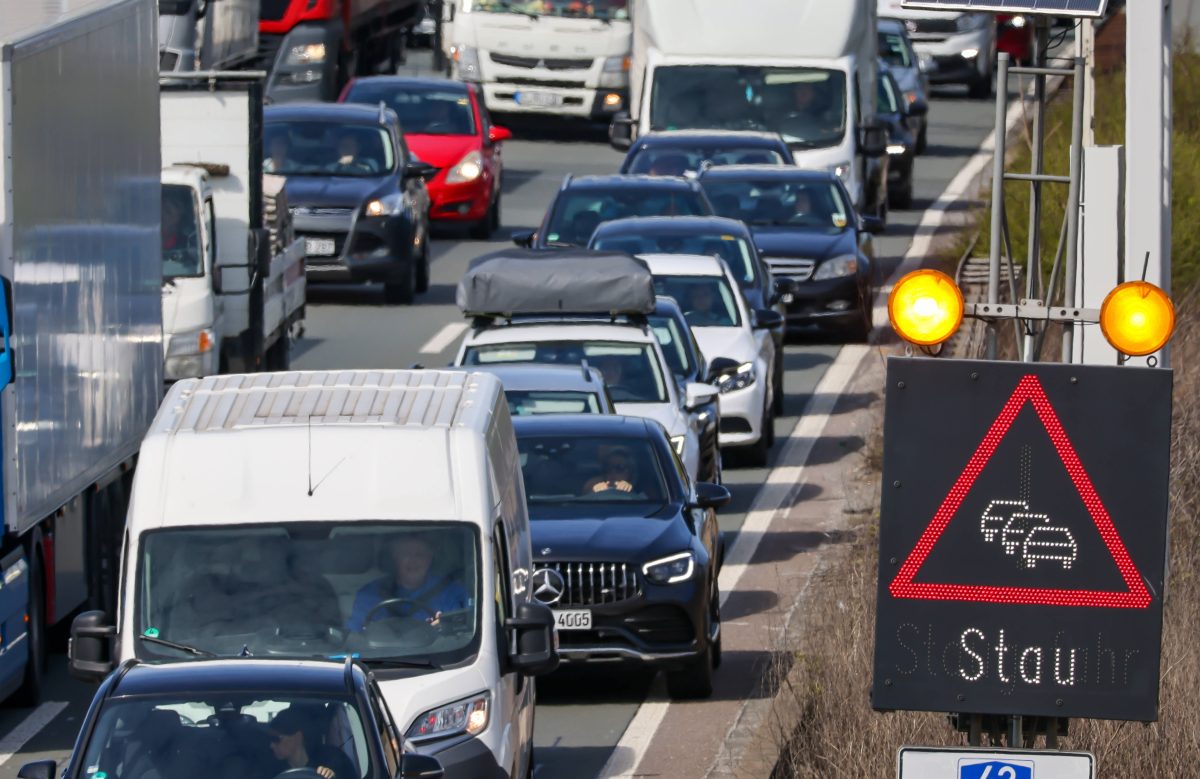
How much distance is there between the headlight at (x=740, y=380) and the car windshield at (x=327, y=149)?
8231 mm

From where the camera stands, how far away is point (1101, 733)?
Result: 34.0 feet

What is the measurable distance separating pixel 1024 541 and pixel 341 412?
442 centimetres

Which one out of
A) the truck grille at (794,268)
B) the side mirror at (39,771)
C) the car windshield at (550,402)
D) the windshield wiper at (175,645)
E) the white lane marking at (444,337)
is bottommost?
the white lane marking at (444,337)

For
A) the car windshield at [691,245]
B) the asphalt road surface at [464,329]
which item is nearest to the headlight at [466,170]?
the asphalt road surface at [464,329]

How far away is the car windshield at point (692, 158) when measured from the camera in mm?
31125

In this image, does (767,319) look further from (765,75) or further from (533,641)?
(533,641)

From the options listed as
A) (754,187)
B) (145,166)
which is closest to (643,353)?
(145,166)

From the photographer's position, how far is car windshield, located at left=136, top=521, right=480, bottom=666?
10.9 m

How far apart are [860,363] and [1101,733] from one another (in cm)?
1724

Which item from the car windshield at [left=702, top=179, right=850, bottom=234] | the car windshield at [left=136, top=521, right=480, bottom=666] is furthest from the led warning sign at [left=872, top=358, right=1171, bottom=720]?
the car windshield at [left=702, top=179, right=850, bottom=234]

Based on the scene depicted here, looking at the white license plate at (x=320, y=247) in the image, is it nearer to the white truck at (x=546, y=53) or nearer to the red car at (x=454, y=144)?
the red car at (x=454, y=144)

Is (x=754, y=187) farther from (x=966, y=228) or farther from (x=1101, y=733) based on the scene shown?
(x=1101, y=733)

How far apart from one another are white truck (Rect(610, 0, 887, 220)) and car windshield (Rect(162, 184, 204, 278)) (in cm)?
1263

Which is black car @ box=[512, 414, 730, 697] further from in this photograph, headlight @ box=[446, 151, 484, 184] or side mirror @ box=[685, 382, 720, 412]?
headlight @ box=[446, 151, 484, 184]
